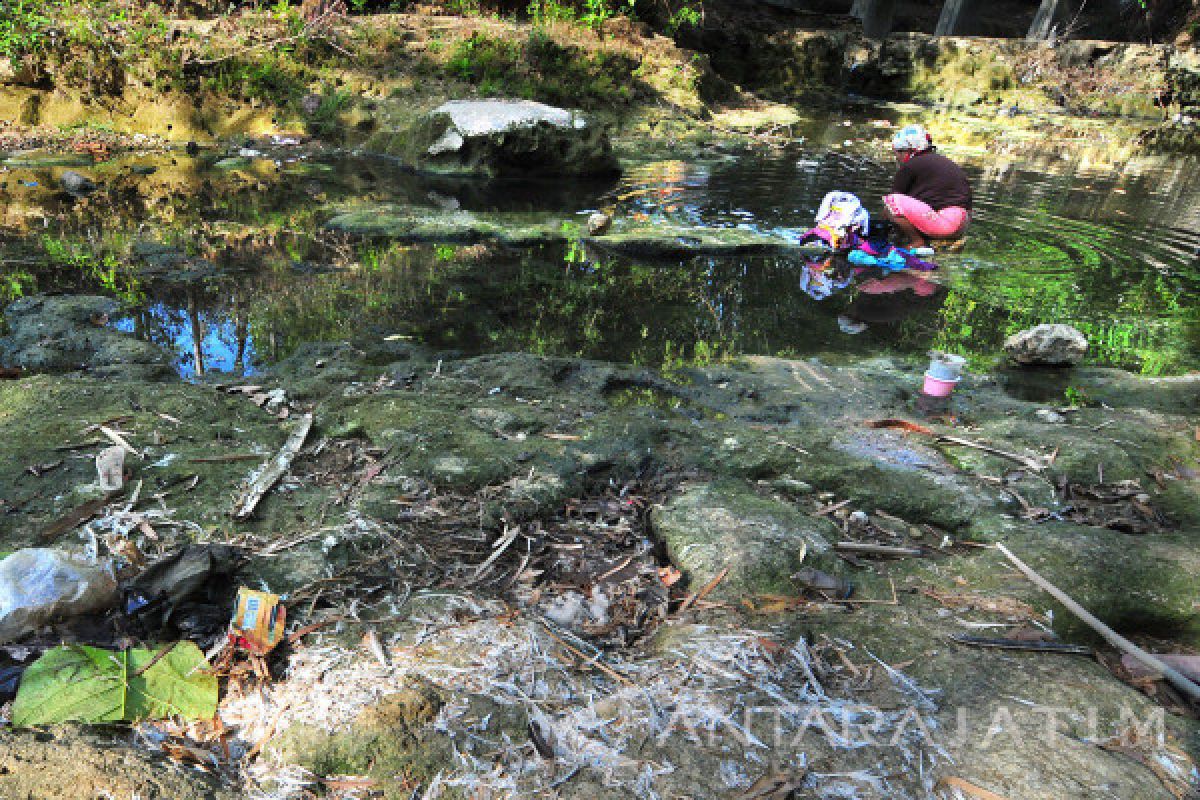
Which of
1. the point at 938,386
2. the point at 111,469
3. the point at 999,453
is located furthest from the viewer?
the point at 938,386

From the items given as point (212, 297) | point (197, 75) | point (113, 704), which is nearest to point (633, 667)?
point (113, 704)

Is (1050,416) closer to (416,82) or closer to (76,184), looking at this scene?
(76,184)

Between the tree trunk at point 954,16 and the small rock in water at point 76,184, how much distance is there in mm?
24833

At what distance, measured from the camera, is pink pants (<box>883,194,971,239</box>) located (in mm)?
7254

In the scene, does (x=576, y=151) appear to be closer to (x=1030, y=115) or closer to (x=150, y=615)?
(x=150, y=615)

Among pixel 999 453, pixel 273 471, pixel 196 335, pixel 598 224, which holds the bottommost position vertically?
pixel 196 335

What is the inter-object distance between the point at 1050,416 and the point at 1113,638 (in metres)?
1.99

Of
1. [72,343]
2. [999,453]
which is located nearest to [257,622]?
[999,453]

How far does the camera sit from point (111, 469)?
2414 millimetres

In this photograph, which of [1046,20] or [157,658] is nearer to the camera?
[157,658]

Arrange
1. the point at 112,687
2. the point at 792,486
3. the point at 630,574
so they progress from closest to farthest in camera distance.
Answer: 1. the point at 112,687
2. the point at 630,574
3. the point at 792,486

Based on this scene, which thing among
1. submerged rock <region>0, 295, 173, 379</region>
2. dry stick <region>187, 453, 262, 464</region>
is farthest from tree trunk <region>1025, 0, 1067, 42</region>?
dry stick <region>187, 453, 262, 464</region>

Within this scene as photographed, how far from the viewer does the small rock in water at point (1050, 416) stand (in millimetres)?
3635

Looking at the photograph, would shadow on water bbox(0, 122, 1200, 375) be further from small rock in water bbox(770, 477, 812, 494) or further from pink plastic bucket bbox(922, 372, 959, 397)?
small rock in water bbox(770, 477, 812, 494)
